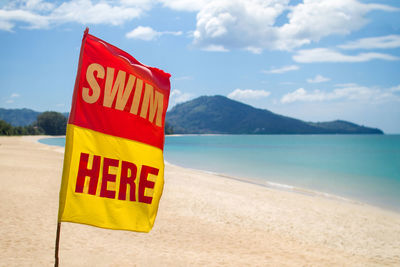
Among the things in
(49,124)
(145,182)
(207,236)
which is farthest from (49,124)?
(145,182)

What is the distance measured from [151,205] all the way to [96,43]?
2101 millimetres

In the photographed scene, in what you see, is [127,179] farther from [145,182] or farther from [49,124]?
[49,124]

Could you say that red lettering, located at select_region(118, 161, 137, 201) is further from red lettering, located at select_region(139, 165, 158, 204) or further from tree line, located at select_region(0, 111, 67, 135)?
tree line, located at select_region(0, 111, 67, 135)

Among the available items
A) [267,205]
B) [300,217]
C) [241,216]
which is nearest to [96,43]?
[241,216]

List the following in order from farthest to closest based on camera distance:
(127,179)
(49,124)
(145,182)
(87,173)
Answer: (49,124) → (145,182) → (127,179) → (87,173)

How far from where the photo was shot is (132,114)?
14.0 ft

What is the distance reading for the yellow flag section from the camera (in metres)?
3.79

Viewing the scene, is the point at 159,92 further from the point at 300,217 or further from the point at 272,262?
the point at 300,217

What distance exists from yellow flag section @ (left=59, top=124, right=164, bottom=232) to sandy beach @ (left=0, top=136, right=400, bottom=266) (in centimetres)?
309

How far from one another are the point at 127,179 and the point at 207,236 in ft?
17.9

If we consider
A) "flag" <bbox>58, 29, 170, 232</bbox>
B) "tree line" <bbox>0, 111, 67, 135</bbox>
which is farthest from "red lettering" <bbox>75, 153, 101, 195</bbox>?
Answer: "tree line" <bbox>0, 111, 67, 135</bbox>

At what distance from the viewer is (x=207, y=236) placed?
9055 millimetres

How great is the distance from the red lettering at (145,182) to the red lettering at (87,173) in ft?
1.85

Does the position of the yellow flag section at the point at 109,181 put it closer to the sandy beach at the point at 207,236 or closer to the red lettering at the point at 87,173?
the red lettering at the point at 87,173
